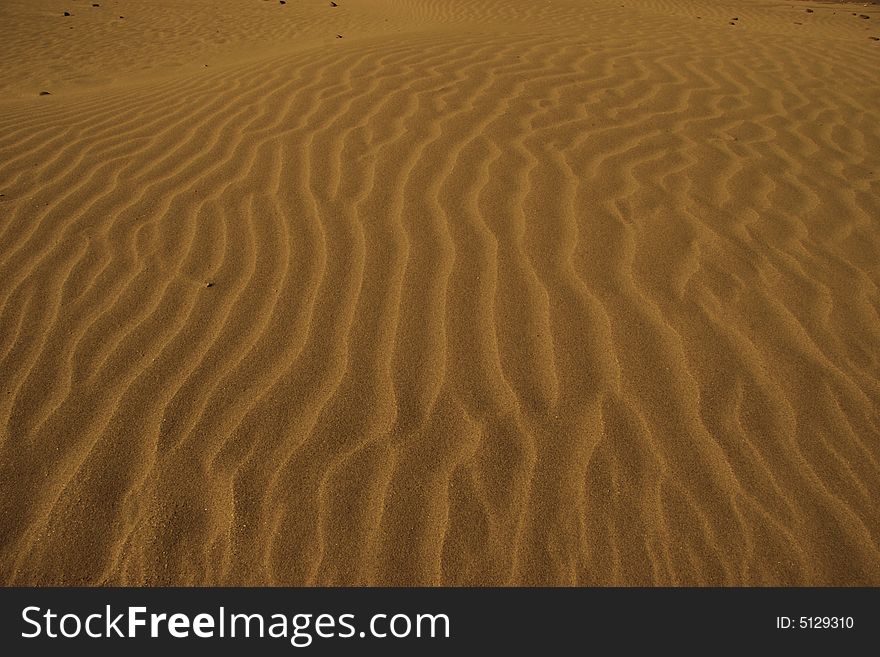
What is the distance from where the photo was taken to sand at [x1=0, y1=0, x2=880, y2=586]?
5.67 ft

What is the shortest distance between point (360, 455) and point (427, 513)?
1.01 feet

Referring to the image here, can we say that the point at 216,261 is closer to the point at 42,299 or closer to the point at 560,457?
the point at 42,299

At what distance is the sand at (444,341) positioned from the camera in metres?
1.73

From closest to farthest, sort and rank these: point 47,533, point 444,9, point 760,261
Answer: point 47,533 → point 760,261 → point 444,9

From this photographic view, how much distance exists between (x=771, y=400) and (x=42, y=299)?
304 centimetres

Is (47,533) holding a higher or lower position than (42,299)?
lower

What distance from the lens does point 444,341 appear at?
2311 mm

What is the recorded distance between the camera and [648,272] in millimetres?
2648

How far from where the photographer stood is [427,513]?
178 centimetres

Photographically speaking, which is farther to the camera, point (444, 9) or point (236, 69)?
point (444, 9)

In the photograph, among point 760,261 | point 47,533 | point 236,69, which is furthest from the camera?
point 236,69
